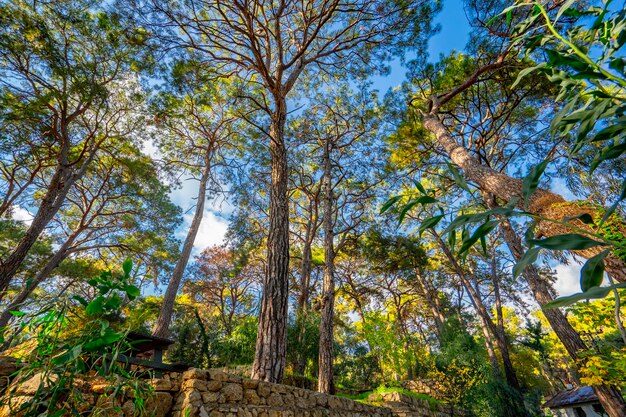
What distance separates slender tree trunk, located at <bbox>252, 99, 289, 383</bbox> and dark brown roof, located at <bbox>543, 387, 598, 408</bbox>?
16506 mm

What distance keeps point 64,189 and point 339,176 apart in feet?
24.1

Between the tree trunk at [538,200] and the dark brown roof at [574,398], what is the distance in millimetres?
14645

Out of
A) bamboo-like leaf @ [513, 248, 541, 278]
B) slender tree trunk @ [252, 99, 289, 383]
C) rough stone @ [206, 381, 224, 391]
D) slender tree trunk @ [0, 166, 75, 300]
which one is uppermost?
slender tree trunk @ [0, 166, 75, 300]

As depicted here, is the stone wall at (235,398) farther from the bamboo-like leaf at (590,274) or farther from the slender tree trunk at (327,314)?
the slender tree trunk at (327,314)

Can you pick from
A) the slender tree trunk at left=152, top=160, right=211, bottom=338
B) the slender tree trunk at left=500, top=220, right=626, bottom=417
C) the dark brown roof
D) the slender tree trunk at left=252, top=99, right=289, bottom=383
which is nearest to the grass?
the slender tree trunk at left=500, top=220, right=626, bottom=417

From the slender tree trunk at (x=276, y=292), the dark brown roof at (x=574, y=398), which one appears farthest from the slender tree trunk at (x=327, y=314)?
the dark brown roof at (x=574, y=398)

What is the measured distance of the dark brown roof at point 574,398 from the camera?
12.5 m

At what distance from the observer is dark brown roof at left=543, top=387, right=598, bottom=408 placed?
12539 mm

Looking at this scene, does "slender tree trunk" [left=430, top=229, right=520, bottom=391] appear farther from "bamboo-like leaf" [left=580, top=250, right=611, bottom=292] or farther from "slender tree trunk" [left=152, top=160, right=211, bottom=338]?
"bamboo-like leaf" [left=580, top=250, right=611, bottom=292]

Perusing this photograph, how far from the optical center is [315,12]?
249 inches

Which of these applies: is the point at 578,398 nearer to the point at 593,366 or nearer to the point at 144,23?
the point at 593,366

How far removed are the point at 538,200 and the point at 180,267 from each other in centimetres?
788

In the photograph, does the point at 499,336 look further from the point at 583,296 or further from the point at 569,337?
the point at 583,296

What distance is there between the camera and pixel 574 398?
13250 mm
